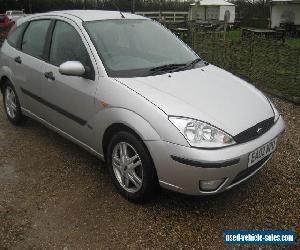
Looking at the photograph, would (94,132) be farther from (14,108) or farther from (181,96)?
(14,108)

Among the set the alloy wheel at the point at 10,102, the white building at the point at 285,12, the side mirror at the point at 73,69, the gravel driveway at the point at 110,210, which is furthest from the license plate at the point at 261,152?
the white building at the point at 285,12

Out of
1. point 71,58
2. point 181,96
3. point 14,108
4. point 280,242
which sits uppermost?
point 71,58

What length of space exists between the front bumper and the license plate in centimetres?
4

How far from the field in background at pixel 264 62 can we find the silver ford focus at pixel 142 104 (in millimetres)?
3319

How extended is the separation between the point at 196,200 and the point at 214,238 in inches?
22.0

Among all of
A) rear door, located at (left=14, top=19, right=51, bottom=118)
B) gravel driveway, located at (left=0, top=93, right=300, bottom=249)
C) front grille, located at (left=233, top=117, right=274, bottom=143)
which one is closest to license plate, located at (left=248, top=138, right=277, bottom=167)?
front grille, located at (left=233, top=117, right=274, bottom=143)

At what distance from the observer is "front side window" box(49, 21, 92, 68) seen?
158 inches

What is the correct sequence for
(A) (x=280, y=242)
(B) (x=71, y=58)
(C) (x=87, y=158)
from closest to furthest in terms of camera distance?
(A) (x=280, y=242) < (B) (x=71, y=58) < (C) (x=87, y=158)

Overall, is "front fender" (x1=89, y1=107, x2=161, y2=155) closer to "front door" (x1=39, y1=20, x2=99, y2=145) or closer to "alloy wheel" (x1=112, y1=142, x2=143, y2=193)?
"front door" (x1=39, y1=20, x2=99, y2=145)

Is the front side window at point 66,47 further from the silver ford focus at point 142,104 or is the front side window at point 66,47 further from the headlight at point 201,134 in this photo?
the headlight at point 201,134

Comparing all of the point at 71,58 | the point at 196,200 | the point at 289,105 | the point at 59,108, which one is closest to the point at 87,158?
the point at 59,108

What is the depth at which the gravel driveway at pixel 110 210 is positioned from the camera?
3176mm

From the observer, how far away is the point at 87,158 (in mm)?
4645

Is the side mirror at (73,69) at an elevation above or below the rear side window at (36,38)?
below
